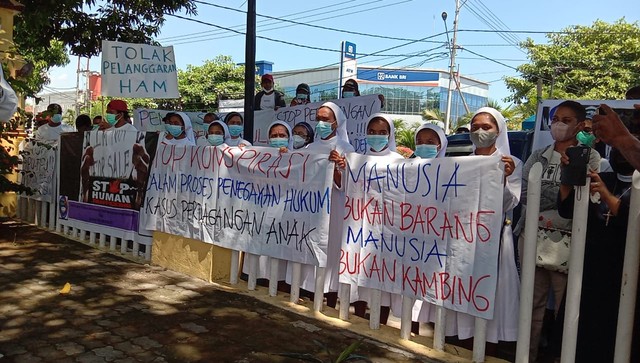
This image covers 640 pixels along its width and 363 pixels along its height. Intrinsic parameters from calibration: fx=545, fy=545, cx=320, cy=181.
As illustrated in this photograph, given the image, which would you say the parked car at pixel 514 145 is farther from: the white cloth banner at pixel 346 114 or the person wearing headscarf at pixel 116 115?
the person wearing headscarf at pixel 116 115

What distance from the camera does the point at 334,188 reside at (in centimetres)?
482

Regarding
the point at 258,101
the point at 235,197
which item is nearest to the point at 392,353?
the point at 235,197

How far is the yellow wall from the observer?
18.5 ft

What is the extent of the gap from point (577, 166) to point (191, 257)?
Answer: 13.4 ft

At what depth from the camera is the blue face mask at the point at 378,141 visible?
4.65 meters

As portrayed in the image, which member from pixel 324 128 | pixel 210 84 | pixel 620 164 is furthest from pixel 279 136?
pixel 210 84

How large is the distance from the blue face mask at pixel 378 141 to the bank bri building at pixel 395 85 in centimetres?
6019

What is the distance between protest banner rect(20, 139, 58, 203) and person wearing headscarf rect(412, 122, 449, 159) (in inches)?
239

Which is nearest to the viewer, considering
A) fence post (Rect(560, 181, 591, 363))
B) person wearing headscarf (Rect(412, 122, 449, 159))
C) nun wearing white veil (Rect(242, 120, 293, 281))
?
fence post (Rect(560, 181, 591, 363))

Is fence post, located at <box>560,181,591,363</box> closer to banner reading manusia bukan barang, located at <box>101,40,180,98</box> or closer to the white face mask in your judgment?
the white face mask

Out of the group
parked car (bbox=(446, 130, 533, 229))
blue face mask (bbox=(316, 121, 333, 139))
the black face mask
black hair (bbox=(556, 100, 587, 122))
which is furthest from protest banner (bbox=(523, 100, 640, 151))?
blue face mask (bbox=(316, 121, 333, 139))

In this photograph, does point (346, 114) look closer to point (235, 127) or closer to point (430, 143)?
point (235, 127)

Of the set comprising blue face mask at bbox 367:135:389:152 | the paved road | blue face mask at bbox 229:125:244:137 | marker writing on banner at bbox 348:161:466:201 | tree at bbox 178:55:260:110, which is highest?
tree at bbox 178:55:260:110

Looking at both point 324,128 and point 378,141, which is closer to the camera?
point 378,141
